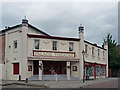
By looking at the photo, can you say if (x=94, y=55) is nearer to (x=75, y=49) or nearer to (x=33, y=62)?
(x=75, y=49)

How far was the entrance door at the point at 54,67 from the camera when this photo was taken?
30.4 m

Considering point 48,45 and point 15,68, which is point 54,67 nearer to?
point 48,45

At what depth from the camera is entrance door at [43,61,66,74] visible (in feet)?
99.9

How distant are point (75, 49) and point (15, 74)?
9350 mm

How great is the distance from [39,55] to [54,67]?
11.5ft

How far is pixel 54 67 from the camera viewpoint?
102 ft

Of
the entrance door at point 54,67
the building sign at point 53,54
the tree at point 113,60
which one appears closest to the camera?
the building sign at point 53,54

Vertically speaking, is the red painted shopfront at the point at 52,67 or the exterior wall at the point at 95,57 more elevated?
the exterior wall at the point at 95,57

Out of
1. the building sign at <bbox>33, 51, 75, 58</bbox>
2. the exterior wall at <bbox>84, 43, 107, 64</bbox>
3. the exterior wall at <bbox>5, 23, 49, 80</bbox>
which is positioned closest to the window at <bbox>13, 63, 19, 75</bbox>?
the exterior wall at <bbox>5, 23, 49, 80</bbox>

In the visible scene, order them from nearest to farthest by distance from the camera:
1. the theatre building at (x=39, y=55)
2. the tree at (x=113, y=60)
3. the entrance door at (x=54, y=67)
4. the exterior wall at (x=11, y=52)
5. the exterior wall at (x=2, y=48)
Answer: the theatre building at (x=39, y=55)
the exterior wall at (x=11, y=52)
the entrance door at (x=54, y=67)
the exterior wall at (x=2, y=48)
the tree at (x=113, y=60)

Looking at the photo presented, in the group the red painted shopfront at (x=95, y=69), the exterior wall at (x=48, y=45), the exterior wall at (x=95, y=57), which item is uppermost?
the exterior wall at (x=48, y=45)

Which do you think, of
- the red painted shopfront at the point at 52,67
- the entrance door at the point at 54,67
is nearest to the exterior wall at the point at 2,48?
the red painted shopfront at the point at 52,67

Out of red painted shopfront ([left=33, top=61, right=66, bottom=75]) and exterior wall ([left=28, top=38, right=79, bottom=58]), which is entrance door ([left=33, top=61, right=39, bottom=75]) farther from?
exterior wall ([left=28, top=38, right=79, bottom=58])

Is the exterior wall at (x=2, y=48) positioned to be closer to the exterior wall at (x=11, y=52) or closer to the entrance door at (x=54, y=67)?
the exterior wall at (x=11, y=52)
